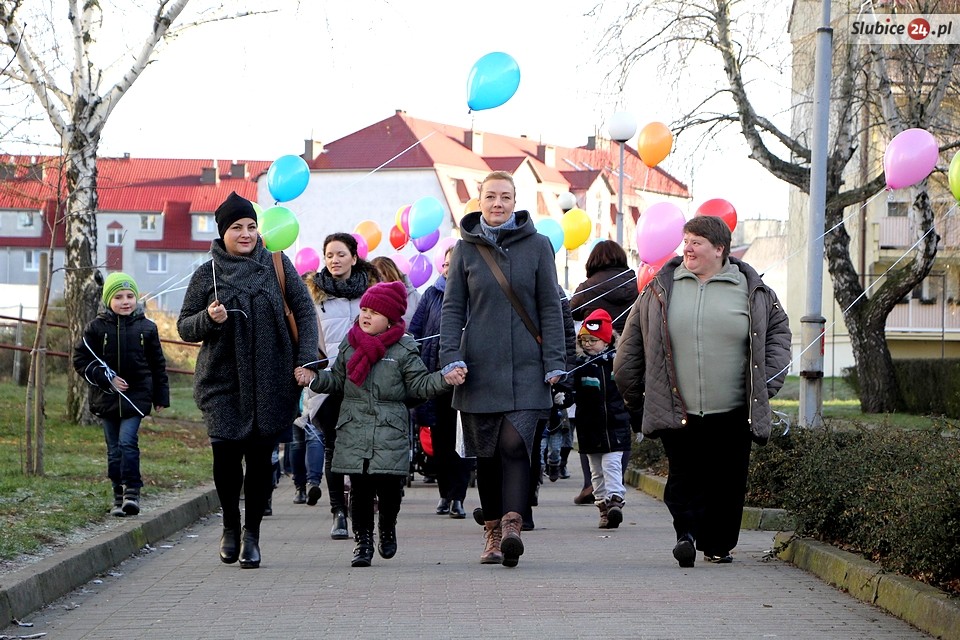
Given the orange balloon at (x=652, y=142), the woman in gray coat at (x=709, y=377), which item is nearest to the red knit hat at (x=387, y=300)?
the woman in gray coat at (x=709, y=377)

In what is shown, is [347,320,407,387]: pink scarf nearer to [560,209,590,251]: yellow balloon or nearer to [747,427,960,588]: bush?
[747,427,960,588]: bush

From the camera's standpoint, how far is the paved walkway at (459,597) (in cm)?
604

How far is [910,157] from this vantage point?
13227 millimetres

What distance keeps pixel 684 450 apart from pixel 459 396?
1277 millimetres

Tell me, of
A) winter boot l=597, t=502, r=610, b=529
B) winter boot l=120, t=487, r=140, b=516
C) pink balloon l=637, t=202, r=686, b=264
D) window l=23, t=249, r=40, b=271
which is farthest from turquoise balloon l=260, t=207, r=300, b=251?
window l=23, t=249, r=40, b=271

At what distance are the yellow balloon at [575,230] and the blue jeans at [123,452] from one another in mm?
9368

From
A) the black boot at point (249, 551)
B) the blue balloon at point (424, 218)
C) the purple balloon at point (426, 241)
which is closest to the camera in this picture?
the black boot at point (249, 551)

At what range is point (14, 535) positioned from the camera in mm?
7934

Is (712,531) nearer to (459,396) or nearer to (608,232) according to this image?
(459,396)

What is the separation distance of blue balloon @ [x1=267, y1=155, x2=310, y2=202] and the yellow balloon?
5477mm

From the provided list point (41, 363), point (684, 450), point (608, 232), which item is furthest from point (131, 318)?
point (608, 232)

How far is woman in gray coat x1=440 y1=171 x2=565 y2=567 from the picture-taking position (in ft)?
25.7

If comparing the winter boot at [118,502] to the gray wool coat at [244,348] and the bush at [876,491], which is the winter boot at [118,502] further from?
the bush at [876,491]

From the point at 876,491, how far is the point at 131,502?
5144mm
